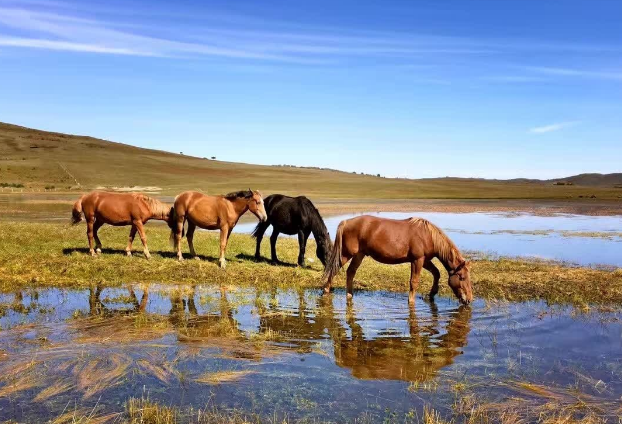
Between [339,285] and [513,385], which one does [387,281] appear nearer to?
[339,285]

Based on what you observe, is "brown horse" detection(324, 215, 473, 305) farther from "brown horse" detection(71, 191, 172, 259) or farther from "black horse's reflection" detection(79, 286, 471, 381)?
"brown horse" detection(71, 191, 172, 259)

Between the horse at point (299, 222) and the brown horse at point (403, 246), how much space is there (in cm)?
327

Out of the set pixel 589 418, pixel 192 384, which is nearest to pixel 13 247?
pixel 192 384

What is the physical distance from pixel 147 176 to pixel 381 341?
79.2 m

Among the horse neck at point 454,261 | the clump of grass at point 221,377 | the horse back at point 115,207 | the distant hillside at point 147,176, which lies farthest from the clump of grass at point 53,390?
the distant hillside at point 147,176

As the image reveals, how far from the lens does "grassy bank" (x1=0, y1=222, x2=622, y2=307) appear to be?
40.1 feet

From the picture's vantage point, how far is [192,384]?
621 centimetres

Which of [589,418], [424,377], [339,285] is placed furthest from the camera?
[339,285]

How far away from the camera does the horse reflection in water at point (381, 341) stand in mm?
7059

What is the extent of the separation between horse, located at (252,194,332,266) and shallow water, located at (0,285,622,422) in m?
4.40

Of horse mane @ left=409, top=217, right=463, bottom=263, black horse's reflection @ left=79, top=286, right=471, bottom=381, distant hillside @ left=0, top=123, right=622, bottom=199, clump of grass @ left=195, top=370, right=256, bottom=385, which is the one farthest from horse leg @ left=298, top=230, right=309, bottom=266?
distant hillside @ left=0, top=123, right=622, bottom=199

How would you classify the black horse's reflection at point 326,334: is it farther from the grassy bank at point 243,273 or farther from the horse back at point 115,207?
the horse back at point 115,207

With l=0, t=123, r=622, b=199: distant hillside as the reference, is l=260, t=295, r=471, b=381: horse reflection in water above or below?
below

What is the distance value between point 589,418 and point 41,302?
954cm
